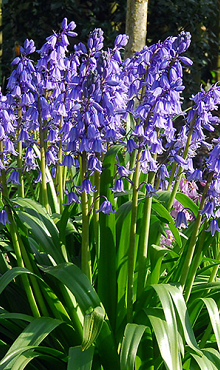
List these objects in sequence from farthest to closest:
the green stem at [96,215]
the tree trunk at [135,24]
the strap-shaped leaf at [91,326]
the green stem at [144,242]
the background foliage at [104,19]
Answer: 1. the background foliage at [104,19]
2. the tree trunk at [135,24]
3. the green stem at [96,215]
4. the green stem at [144,242]
5. the strap-shaped leaf at [91,326]

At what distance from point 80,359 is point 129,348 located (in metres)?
0.22

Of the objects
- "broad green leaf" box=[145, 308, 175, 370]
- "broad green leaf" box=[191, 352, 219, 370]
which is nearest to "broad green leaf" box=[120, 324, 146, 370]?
"broad green leaf" box=[145, 308, 175, 370]

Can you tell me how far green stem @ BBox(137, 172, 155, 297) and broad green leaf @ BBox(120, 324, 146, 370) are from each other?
0.92ft

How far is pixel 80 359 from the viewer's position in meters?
1.86

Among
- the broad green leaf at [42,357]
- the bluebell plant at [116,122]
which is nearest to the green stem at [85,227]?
the bluebell plant at [116,122]

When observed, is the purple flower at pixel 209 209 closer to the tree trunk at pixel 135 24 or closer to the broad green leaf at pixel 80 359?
the broad green leaf at pixel 80 359

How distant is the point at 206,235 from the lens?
2.12 metres

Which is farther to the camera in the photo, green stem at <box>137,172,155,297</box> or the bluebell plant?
green stem at <box>137,172,155,297</box>

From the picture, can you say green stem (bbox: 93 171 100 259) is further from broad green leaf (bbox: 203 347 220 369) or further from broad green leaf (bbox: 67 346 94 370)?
broad green leaf (bbox: 203 347 220 369)

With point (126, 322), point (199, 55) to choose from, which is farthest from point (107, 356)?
point (199, 55)

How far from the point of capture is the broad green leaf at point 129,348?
179cm

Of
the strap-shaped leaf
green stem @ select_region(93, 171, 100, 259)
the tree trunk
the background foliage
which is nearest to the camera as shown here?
the strap-shaped leaf

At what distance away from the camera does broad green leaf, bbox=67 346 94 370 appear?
1.82 m

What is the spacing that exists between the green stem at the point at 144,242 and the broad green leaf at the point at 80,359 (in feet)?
1.31
